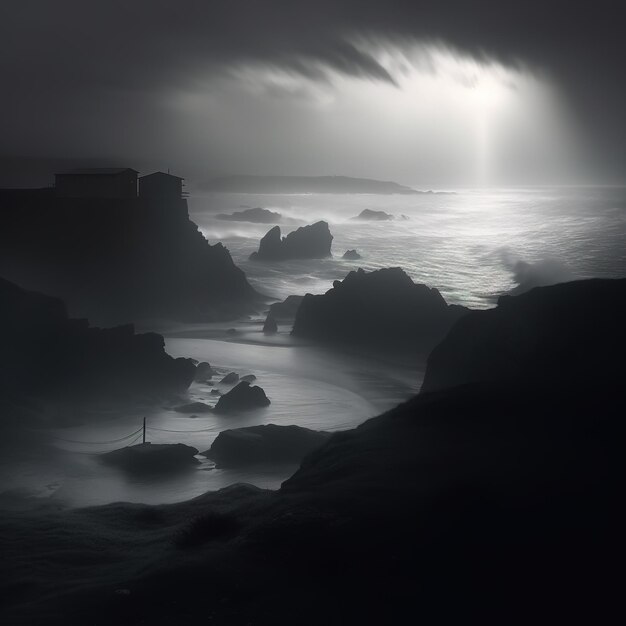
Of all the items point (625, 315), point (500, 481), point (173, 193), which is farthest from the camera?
point (173, 193)

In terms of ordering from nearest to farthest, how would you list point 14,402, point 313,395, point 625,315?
point 625,315 → point 14,402 → point 313,395

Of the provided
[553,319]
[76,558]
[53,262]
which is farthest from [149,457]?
[53,262]

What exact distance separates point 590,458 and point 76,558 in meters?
13.3

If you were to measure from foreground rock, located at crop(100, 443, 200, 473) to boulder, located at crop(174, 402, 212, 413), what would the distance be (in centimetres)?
1164

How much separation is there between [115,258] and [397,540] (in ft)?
262

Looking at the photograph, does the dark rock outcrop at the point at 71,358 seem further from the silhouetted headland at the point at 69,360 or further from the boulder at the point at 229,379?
the boulder at the point at 229,379

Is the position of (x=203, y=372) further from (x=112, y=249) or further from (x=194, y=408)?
(x=112, y=249)

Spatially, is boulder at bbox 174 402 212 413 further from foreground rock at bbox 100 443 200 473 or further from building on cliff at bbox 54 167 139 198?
building on cliff at bbox 54 167 139 198

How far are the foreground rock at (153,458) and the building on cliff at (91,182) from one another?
2087 inches

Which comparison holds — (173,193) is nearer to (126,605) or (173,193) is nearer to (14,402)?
(14,402)

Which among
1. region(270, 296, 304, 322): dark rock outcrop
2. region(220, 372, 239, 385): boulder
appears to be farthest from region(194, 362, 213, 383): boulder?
region(270, 296, 304, 322): dark rock outcrop

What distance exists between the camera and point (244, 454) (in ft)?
123

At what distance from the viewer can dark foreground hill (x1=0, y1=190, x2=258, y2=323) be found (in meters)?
83.6

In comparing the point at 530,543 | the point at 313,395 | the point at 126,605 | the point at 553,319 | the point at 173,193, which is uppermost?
the point at 173,193
